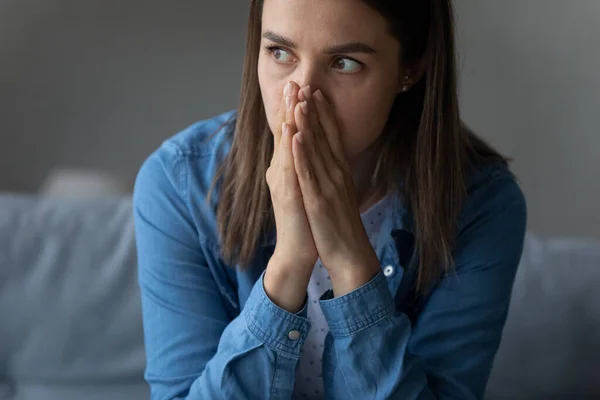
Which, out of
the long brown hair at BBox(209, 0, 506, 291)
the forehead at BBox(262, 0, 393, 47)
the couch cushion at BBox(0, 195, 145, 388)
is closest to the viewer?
the forehead at BBox(262, 0, 393, 47)

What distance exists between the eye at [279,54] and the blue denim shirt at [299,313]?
0.70 feet

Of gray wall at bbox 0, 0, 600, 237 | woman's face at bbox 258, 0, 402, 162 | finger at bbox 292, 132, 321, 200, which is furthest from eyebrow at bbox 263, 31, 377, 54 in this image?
gray wall at bbox 0, 0, 600, 237

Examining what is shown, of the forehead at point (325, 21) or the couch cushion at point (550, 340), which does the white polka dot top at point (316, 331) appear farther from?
the couch cushion at point (550, 340)

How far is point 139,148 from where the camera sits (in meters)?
1.80

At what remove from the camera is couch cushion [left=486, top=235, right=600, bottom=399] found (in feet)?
4.62

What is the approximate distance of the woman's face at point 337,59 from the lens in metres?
0.87

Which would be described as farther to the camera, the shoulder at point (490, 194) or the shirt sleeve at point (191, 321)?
the shoulder at point (490, 194)

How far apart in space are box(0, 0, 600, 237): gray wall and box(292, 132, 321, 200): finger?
36.3 inches

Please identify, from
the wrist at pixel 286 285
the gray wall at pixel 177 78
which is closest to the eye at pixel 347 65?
the wrist at pixel 286 285

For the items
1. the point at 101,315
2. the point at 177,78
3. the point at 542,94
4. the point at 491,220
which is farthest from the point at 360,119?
the point at 542,94

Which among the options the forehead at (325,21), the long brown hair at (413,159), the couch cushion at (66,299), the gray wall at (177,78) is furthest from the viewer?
the gray wall at (177,78)

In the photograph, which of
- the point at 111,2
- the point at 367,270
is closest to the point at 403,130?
the point at 367,270

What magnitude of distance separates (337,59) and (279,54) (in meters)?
0.08

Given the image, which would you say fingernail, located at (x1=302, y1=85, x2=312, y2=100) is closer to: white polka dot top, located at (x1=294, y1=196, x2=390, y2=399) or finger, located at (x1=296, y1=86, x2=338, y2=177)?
finger, located at (x1=296, y1=86, x2=338, y2=177)
